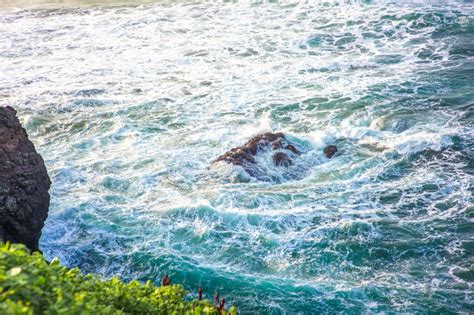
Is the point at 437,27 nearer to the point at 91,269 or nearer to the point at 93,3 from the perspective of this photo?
the point at 91,269

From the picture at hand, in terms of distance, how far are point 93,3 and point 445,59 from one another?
23.7m

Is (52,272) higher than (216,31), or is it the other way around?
(52,272)

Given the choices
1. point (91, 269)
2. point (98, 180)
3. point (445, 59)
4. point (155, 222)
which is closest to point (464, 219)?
point (155, 222)

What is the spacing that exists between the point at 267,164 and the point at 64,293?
9559 millimetres

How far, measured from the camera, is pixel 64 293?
412cm

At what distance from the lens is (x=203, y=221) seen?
37.6 feet

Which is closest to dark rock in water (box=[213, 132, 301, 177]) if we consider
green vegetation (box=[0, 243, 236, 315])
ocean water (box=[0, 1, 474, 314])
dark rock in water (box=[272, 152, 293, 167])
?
dark rock in water (box=[272, 152, 293, 167])

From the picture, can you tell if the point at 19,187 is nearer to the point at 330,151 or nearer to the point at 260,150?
→ the point at 260,150

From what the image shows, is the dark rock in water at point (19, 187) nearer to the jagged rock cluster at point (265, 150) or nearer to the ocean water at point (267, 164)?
the ocean water at point (267, 164)

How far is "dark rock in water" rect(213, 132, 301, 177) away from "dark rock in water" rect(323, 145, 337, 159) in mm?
688

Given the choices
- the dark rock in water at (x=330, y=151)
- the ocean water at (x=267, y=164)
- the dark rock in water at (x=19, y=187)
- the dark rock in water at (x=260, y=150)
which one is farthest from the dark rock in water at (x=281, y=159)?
the dark rock in water at (x=19, y=187)

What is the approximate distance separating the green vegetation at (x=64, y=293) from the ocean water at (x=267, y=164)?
368cm

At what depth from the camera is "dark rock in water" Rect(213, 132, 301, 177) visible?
13.4 metres

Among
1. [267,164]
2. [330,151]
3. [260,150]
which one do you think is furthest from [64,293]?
[330,151]
